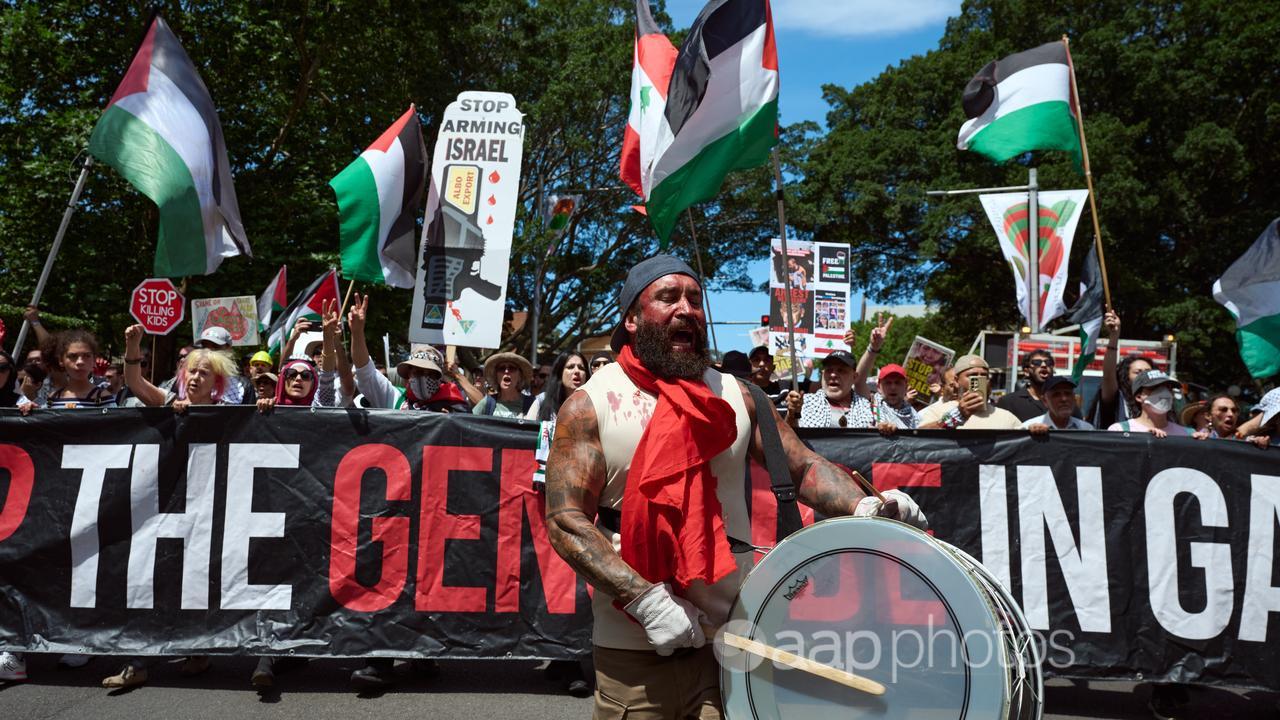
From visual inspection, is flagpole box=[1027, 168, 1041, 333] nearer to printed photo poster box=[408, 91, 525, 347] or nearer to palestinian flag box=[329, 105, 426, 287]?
printed photo poster box=[408, 91, 525, 347]

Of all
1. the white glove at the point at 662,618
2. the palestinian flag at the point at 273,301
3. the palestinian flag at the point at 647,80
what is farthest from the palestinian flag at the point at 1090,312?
the palestinian flag at the point at 273,301

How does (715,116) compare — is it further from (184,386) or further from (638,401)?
(184,386)

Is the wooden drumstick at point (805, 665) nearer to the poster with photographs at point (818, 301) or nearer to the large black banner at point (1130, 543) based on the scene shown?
the large black banner at point (1130, 543)

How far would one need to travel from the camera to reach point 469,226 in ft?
22.5

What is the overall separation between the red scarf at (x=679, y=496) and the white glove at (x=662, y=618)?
5.5 inches

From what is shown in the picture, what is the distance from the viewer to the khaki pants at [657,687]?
2.61 m

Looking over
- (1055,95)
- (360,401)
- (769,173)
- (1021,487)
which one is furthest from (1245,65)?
(360,401)

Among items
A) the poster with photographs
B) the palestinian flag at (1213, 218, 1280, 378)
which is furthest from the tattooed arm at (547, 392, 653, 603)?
the poster with photographs

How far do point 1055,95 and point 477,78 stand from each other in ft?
61.4

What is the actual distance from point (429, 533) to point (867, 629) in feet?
12.2

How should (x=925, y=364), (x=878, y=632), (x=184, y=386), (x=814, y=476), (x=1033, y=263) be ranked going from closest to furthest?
(x=878, y=632) < (x=814, y=476) < (x=184, y=386) < (x=1033, y=263) < (x=925, y=364)

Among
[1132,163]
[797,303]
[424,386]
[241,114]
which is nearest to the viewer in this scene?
[424,386]

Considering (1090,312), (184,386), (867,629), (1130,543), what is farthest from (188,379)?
(1090,312)

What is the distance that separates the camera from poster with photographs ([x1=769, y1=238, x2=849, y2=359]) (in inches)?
453
